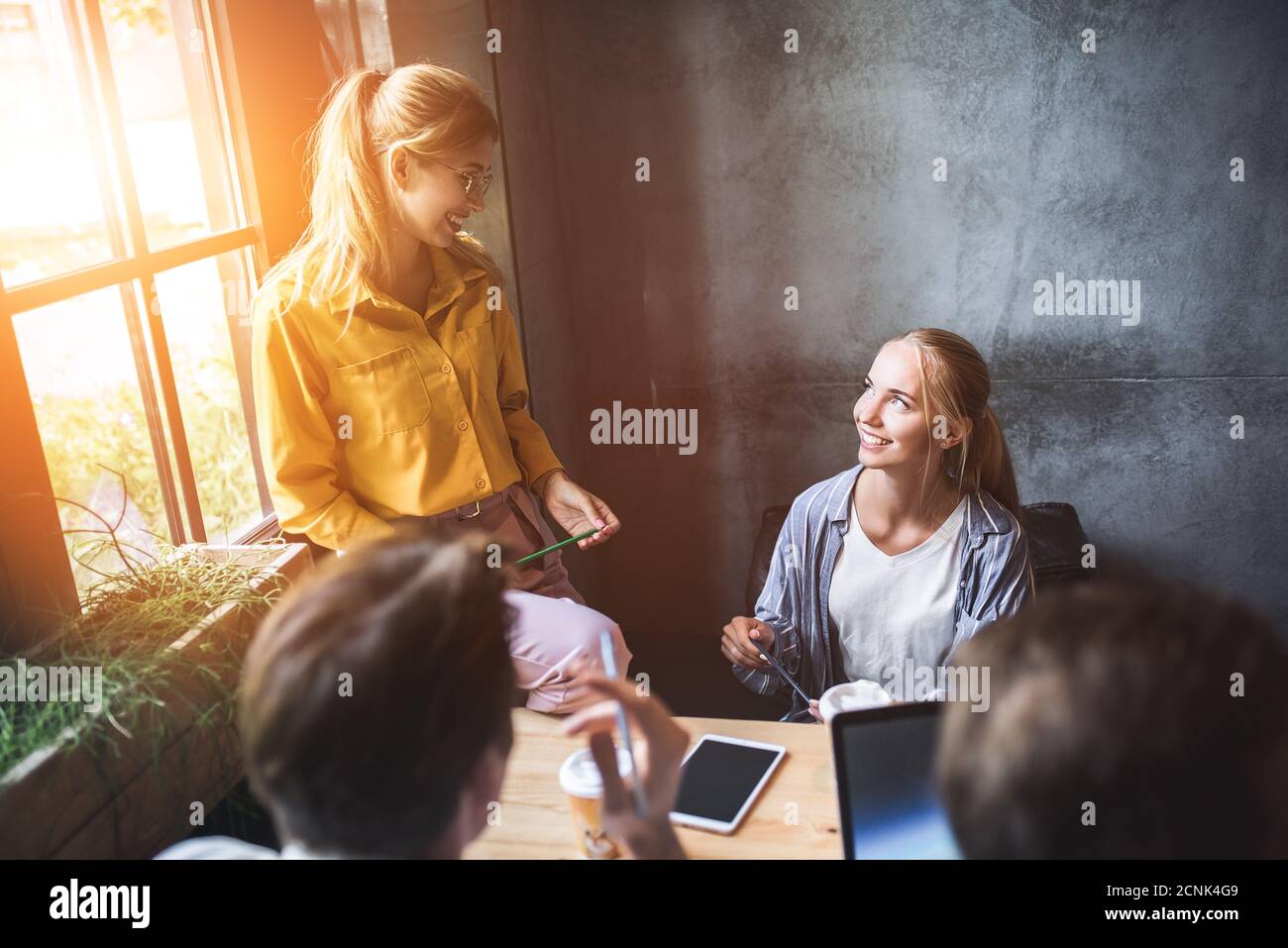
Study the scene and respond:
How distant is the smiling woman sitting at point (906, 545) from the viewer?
1998mm

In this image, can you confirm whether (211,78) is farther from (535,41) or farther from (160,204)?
(535,41)

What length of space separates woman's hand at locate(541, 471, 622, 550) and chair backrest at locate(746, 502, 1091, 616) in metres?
0.65

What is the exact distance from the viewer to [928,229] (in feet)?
9.85

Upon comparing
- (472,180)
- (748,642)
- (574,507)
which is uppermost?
(472,180)

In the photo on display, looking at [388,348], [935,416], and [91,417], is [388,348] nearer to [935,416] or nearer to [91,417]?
[91,417]

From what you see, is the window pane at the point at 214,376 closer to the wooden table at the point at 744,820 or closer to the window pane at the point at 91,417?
the window pane at the point at 91,417

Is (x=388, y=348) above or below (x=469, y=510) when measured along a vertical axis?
above

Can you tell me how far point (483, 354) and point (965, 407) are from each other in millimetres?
1033

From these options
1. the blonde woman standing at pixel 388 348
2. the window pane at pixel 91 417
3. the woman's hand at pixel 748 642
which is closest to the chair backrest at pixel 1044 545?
the woman's hand at pixel 748 642

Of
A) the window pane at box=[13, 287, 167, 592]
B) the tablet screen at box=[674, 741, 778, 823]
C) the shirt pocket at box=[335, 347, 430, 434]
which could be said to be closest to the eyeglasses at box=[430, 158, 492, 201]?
the shirt pocket at box=[335, 347, 430, 434]

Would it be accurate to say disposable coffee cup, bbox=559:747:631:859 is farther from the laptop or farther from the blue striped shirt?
the blue striped shirt

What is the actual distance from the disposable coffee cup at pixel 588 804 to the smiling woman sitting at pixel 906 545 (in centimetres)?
75

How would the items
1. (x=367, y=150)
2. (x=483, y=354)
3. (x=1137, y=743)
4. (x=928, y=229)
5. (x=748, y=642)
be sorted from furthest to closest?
(x=928, y=229), (x=483, y=354), (x=748, y=642), (x=367, y=150), (x=1137, y=743)

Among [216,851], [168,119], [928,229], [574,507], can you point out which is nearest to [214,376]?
[168,119]
